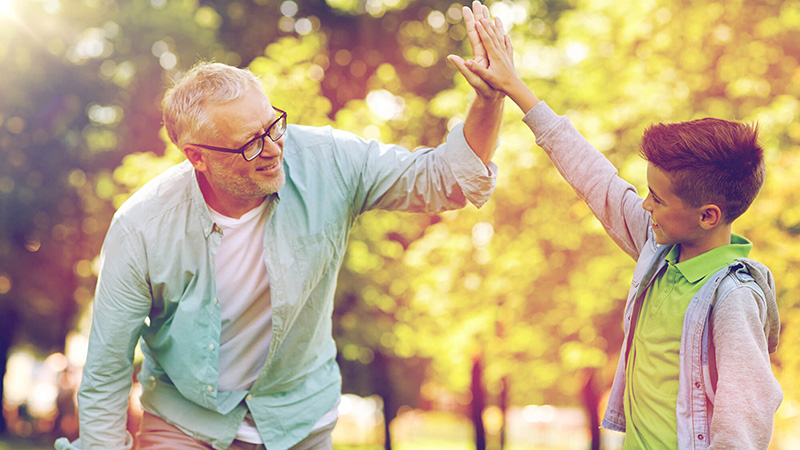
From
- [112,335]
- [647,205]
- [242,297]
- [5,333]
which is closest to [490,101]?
[647,205]

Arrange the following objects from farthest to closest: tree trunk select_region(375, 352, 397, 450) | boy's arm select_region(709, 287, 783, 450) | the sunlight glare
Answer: the sunlight glare
tree trunk select_region(375, 352, 397, 450)
boy's arm select_region(709, 287, 783, 450)

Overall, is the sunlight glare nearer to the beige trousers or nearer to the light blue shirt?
the light blue shirt

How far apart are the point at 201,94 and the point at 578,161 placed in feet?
5.04

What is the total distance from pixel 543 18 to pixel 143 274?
1587cm

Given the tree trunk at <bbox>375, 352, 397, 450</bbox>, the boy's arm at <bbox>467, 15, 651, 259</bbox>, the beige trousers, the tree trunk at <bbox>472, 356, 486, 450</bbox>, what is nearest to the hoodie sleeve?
the boy's arm at <bbox>467, 15, 651, 259</bbox>

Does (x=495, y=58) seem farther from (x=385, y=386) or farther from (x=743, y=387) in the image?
(x=385, y=386)

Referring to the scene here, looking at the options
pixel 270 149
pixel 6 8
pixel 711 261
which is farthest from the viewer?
pixel 6 8

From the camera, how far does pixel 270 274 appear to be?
10.5 ft

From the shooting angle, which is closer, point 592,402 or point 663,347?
point 663,347

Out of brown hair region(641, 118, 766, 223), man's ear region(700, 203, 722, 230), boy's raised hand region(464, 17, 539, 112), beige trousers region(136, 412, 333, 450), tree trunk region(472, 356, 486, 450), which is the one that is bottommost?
tree trunk region(472, 356, 486, 450)

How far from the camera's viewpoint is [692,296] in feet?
8.10

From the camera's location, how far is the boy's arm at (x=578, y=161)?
280 centimetres

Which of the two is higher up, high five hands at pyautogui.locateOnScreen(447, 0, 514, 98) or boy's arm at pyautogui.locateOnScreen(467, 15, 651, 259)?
high five hands at pyautogui.locateOnScreen(447, 0, 514, 98)

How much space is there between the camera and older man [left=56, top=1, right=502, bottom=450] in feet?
10.4
